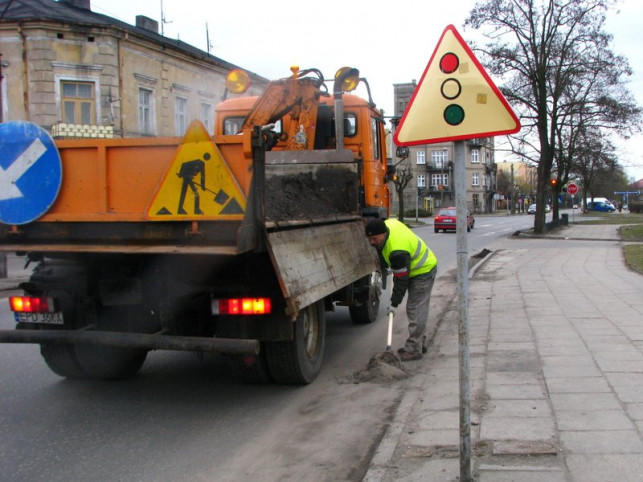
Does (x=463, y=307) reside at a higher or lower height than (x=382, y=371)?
higher

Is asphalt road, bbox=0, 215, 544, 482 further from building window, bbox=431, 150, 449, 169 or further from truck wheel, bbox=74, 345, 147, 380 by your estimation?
building window, bbox=431, 150, 449, 169

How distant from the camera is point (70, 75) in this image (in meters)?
24.4

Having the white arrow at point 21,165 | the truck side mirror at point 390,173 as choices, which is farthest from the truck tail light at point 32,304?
the truck side mirror at point 390,173

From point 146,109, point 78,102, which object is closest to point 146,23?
point 146,109

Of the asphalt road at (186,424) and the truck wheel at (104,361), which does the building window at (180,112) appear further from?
the truck wheel at (104,361)

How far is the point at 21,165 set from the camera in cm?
485

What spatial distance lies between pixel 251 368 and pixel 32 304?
1.83m

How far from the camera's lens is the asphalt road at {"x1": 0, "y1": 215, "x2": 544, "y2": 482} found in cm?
405

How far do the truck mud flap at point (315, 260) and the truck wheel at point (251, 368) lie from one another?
0.77m

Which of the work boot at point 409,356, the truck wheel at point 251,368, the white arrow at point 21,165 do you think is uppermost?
the white arrow at point 21,165

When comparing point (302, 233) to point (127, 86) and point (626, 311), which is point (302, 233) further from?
point (127, 86)

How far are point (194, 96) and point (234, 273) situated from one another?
81.7ft

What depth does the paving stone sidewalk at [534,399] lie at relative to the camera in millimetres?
3693

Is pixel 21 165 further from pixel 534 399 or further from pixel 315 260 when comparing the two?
pixel 534 399
